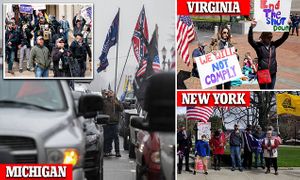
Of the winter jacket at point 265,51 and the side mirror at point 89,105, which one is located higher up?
the winter jacket at point 265,51

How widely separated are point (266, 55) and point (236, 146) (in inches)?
27.5

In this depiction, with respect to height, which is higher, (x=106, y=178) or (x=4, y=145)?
(x=4, y=145)

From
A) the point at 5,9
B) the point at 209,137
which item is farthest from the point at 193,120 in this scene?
the point at 5,9

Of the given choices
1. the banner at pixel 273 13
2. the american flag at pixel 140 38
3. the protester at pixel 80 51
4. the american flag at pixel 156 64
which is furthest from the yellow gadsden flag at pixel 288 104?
the protester at pixel 80 51

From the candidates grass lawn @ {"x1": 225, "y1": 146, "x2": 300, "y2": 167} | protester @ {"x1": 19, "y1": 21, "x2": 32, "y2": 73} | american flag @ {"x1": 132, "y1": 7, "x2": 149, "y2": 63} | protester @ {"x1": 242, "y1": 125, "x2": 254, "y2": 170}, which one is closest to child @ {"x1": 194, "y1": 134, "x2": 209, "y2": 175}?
protester @ {"x1": 242, "y1": 125, "x2": 254, "y2": 170}

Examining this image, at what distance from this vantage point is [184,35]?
4.03m

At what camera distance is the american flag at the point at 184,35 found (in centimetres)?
399

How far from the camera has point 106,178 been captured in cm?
390

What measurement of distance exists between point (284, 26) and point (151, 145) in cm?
131

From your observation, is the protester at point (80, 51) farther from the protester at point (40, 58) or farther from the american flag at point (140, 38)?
the american flag at point (140, 38)

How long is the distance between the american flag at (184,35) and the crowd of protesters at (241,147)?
0.58 metres

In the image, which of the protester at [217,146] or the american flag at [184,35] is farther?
the protester at [217,146]

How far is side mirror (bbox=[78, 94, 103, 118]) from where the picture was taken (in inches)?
150

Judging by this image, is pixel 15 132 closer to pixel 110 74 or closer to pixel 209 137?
pixel 110 74
